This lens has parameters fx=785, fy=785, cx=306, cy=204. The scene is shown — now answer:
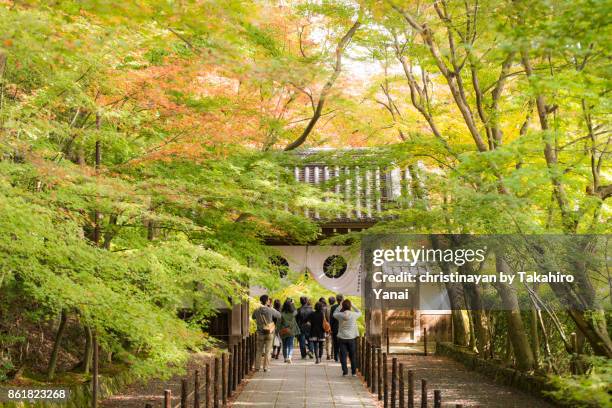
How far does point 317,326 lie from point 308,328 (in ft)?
4.19

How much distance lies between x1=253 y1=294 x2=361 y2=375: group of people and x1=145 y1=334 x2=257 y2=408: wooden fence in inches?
17.7

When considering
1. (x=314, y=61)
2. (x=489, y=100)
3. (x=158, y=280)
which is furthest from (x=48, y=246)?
(x=489, y=100)

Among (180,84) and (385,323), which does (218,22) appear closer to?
(180,84)

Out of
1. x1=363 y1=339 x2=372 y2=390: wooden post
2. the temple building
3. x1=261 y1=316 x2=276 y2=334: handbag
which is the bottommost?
x1=363 y1=339 x2=372 y2=390: wooden post

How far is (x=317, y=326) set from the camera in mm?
19375

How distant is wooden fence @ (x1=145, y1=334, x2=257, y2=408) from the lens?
35.3ft

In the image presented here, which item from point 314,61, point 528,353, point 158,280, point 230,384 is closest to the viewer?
point 158,280

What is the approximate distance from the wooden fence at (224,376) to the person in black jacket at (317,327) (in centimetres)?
148

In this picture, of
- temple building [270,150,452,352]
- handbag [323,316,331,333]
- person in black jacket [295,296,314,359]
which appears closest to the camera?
temple building [270,150,452,352]

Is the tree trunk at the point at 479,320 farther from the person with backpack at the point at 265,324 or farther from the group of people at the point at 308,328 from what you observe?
the person with backpack at the point at 265,324

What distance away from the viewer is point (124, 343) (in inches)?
620

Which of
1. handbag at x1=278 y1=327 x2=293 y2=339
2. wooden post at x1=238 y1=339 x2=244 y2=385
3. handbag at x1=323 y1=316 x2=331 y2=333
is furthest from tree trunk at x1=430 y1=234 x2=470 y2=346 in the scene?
wooden post at x1=238 y1=339 x2=244 y2=385

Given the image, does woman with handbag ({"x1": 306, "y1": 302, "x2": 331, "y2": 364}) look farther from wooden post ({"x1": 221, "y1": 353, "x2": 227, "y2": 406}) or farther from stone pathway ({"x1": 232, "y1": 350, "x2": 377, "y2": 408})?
wooden post ({"x1": 221, "y1": 353, "x2": 227, "y2": 406})

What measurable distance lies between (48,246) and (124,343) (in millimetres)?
7907
